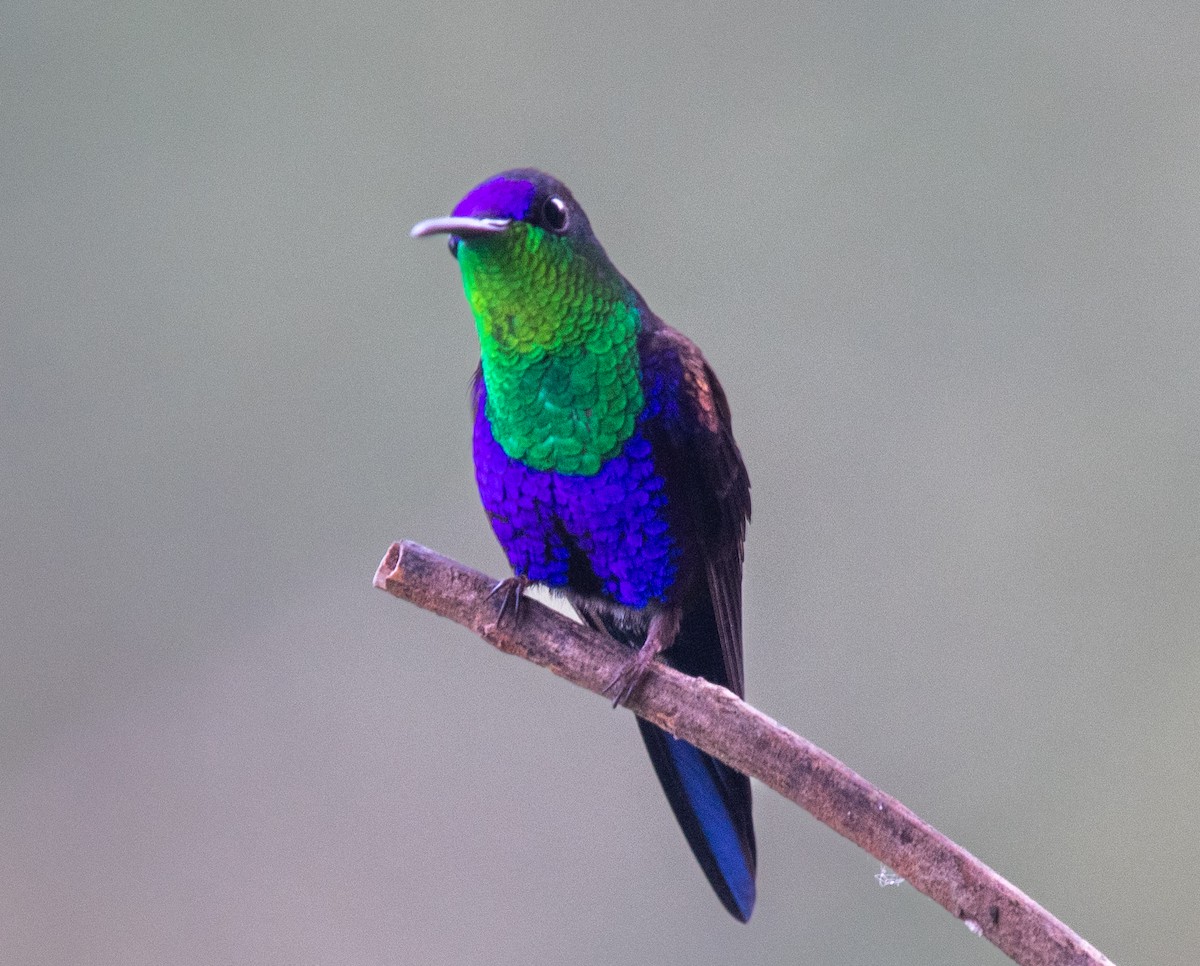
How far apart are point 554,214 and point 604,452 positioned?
23 cm

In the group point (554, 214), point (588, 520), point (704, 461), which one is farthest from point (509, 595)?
point (554, 214)

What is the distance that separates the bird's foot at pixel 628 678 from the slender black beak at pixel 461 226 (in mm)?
415

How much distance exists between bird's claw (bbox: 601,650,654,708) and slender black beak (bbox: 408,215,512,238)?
0.42m

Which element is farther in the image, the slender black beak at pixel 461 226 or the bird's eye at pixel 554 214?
the bird's eye at pixel 554 214

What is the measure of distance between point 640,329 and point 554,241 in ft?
0.43

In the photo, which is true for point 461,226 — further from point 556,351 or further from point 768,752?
point 768,752

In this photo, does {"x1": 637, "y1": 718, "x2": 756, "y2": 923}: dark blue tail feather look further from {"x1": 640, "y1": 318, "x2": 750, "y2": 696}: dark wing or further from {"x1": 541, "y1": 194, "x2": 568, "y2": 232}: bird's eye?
{"x1": 541, "y1": 194, "x2": 568, "y2": 232}: bird's eye

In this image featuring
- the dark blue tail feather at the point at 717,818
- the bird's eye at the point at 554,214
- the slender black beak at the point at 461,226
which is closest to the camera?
the slender black beak at the point at 461,226

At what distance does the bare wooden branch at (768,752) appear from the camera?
3.26 feet

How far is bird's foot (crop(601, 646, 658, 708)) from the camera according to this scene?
1145 mm

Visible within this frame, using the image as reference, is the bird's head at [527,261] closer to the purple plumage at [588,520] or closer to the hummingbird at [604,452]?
the hummingbird at [604,452]

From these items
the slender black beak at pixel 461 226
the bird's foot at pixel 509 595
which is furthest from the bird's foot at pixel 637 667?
the slender black beak at pixel 461 226

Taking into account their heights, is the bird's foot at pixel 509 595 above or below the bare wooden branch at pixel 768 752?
above

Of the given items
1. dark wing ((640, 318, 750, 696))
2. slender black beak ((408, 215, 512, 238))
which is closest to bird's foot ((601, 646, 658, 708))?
dark wing ((640, 318, 750, 696))
